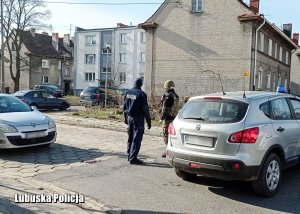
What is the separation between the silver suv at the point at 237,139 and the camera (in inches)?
224

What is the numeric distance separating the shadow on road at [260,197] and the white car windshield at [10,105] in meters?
A: 5.31

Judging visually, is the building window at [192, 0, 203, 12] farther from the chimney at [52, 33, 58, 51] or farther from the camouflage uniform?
the chimney at [52, 33, 58, 51]

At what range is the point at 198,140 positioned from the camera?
6070mm

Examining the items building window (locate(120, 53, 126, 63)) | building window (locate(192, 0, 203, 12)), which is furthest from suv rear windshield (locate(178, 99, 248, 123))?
building window (locate(120, 53, 126, 63))

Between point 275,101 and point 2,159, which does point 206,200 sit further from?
point 2,159

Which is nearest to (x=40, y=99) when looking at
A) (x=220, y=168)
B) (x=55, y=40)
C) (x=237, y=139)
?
(x=220, y=168)

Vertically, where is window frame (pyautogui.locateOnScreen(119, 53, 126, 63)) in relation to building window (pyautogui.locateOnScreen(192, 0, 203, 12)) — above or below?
below

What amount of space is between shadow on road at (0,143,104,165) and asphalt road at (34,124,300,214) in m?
0.58

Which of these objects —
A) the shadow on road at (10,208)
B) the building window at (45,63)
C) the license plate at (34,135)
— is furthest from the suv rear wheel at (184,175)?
the building window at (45,63)

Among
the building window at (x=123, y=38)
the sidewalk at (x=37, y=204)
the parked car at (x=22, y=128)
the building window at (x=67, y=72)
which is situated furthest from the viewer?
the building window at (x=67, y=72)

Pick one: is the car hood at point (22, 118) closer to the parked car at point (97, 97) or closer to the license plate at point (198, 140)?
the license plate at point (198, 140)

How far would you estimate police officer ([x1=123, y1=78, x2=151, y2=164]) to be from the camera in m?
8.02

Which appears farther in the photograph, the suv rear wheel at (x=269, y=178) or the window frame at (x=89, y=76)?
the window frame at (x=89, y=76)

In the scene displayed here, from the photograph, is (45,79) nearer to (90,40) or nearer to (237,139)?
(90,40)
